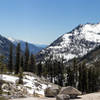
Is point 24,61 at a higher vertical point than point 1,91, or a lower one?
higher

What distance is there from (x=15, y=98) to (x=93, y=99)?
24.7 meters

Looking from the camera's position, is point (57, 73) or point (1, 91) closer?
point (1, 91)

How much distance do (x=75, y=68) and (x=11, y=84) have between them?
60.1 m

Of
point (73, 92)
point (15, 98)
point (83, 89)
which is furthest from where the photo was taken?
point (83, 89)

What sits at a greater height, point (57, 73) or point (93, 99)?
point (57, 73)

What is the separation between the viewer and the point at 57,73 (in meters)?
146

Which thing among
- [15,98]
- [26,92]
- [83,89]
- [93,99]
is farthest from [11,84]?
[83,89]

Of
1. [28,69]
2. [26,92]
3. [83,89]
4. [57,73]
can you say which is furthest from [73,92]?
[57,73]

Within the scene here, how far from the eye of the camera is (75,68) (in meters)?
128

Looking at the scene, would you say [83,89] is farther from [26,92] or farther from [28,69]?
[26,92]

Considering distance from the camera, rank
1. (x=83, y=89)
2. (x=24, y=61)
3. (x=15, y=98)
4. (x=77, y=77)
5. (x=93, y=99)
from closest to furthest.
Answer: (x=15, y=98), (x=93, y=99), (x=83, y=89), (x=77, y=77), (x=24, y=61)

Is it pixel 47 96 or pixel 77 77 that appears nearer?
pixel 47 96

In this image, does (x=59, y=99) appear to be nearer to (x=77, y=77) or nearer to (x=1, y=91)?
(x=1, y=91)

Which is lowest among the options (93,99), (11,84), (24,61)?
(93,99)
